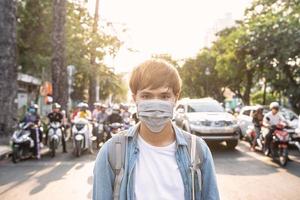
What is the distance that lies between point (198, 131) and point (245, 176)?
513 centimetres

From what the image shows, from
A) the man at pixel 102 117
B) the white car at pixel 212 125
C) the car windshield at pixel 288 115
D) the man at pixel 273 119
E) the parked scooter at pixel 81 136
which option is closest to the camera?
the man at pixel 273 119

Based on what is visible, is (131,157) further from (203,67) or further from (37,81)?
(203,67)

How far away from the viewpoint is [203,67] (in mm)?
60375

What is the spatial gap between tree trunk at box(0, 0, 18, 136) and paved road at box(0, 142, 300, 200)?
2.82 meters

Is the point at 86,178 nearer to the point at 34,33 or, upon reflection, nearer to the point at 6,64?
the point at 6,64

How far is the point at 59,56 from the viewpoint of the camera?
773 inches

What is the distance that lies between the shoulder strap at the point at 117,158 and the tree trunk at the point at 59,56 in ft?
57.8

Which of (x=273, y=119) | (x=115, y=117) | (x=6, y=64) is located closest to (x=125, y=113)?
(x=115, y=117)

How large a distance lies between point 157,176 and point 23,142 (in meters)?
10.6

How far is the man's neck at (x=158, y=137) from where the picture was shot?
236 cm

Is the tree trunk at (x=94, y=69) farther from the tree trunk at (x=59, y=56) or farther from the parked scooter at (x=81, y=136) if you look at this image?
the parked scooter at (x=81, y=136)

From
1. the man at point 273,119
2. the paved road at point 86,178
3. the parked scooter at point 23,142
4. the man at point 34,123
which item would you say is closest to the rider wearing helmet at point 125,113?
the paved road at point 86,178

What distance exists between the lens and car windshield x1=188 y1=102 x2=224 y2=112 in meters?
16.7

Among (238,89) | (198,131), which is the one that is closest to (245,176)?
(198,131)
